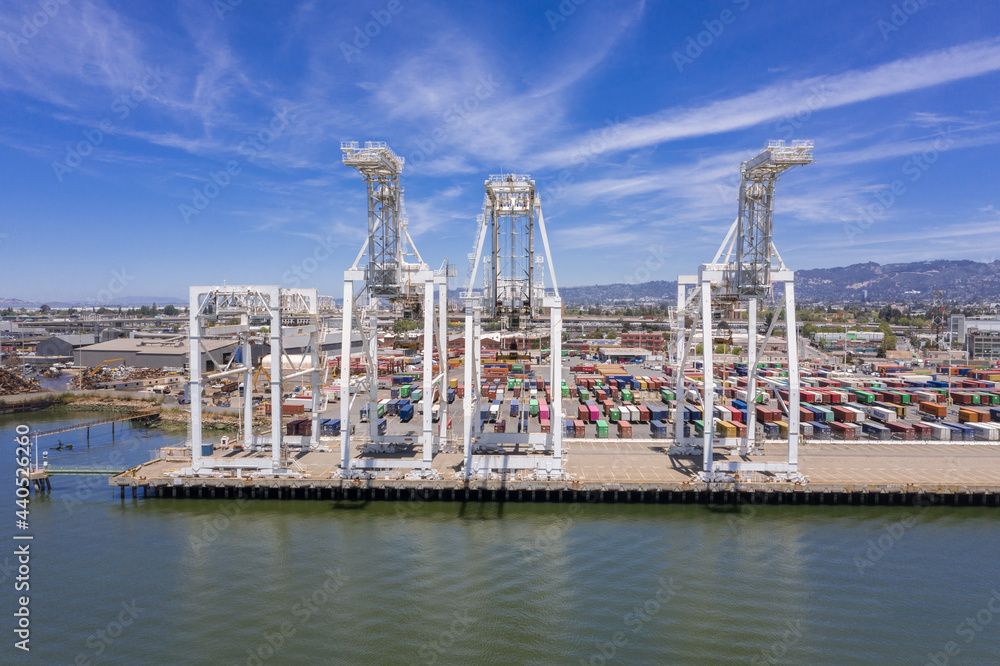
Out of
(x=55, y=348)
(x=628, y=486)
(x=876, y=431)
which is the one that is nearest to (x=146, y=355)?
(x=55, y=348)

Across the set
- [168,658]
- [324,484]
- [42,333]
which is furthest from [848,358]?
[42,333]

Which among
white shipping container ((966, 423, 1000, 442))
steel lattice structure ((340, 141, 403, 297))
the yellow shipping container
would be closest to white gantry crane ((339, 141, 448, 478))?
steel lattice structure ((340, 141, 403, 297))

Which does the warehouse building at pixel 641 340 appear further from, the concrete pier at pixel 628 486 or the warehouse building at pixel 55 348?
the warehouse building at pixel 55 348

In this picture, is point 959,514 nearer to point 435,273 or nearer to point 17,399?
point 435,273

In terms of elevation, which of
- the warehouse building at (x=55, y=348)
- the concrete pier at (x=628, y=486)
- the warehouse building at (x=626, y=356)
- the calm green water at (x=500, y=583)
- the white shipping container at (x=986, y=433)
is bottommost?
the calm green water at (x=500, y=583)

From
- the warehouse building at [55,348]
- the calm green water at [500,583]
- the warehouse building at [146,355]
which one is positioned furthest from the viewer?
the warehouse building at [55,348]

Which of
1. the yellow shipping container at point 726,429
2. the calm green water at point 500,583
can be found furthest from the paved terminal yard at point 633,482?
the yellow shipping container at point 726,429
